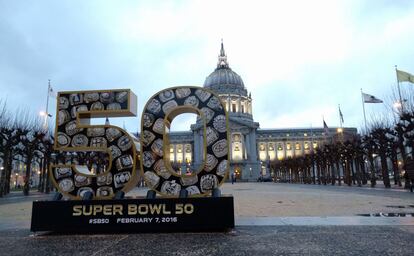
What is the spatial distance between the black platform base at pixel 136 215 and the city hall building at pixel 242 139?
122 m

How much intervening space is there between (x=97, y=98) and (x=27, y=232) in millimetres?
4827

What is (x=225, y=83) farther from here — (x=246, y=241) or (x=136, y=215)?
(x=246, y=241)

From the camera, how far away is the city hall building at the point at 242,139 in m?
137

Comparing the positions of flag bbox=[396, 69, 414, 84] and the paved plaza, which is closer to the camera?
the paved plaza

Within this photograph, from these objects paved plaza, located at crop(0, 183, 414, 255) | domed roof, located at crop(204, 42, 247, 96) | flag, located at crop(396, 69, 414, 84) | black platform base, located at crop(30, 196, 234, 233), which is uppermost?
domed roof, located at crop(204, 42, 247, 96)

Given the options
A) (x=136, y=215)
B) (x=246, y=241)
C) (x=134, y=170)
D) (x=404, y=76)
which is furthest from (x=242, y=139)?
(x=246, y=241)

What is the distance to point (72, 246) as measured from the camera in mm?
7867

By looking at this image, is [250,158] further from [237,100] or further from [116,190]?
[116,190]

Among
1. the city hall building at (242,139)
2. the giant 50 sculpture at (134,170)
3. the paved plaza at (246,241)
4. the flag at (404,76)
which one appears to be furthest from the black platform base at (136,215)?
the city hall building at (242,139)

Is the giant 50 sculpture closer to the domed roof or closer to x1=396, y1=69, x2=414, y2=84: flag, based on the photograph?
x1=396, y1=69, x2=414, y2=84: flag

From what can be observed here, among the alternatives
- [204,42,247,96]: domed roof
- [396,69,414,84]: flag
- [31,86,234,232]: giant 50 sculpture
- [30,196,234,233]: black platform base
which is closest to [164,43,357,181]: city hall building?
[204,42,247,96]: domed roof

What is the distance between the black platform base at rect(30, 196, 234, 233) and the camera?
9609 millimetres

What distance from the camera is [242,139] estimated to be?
140375 mm

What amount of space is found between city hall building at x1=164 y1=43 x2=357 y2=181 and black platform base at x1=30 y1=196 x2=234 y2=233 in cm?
12154
